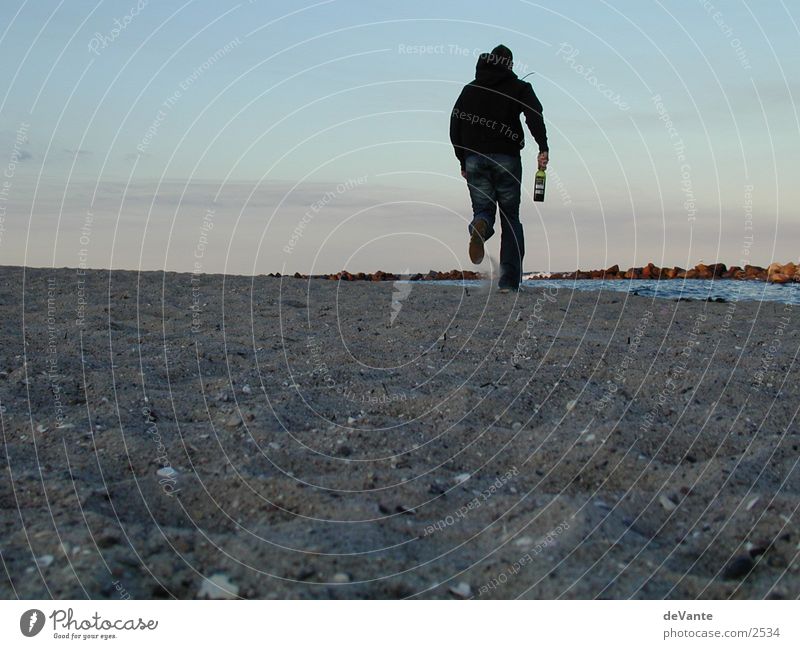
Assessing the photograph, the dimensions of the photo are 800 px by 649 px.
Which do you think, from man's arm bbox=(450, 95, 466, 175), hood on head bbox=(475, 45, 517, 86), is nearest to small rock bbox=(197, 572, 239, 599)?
man's arm bbox=(450, 95, 466, 175)

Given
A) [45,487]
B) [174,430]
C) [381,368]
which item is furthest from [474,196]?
[45,487]

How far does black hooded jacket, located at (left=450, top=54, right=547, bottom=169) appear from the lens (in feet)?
28.1

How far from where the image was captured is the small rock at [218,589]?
247 cm

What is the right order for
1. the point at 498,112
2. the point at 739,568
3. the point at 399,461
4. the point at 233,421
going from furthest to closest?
the point at 498,112 < the point at 233,421 < the point at 399,461 < the point at 739,568

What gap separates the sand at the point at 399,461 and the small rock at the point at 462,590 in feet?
0.03

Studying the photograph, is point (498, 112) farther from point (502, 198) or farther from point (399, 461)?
point (399, 461)

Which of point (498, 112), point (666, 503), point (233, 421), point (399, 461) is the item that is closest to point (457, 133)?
point (498, 112)

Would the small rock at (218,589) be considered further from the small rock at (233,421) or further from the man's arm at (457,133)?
the man's arm at (457,133)

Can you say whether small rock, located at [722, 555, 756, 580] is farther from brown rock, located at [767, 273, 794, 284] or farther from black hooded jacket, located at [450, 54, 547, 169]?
brown rock, located at [767, 273, 794, 284]

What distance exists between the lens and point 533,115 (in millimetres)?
8539

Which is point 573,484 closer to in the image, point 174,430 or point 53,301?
point 174,430

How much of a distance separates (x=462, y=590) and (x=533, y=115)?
685cm

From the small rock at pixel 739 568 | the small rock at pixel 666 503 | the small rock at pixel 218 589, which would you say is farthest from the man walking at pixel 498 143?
the small rock at pixel 218 589

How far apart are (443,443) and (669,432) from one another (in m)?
1.12
